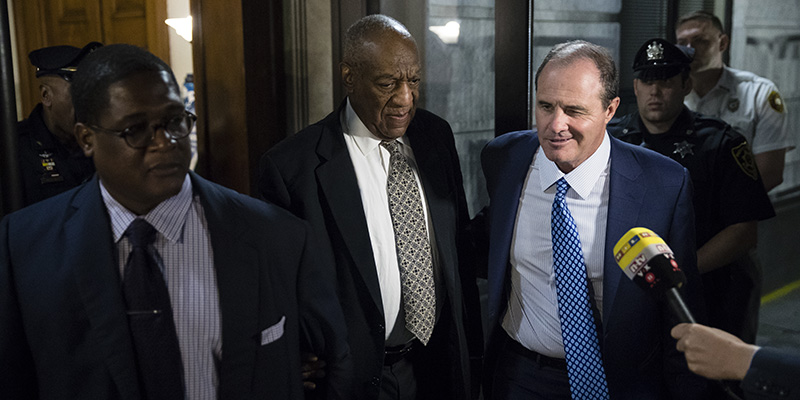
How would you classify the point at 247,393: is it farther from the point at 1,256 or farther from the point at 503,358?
the point at 503,358

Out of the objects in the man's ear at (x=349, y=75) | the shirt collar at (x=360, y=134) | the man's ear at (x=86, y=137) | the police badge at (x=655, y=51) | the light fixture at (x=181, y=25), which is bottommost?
the shirt collar at (x=360, y=134)

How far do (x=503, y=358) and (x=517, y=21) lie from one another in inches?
50.9

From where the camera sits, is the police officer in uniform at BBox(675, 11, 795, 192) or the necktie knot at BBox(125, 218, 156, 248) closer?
the necktie knot at BBox(125, 218, 156, 248)

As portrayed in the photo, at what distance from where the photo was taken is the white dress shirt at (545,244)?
75.1 inches

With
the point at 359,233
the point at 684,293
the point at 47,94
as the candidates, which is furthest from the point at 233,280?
the point at 47,94

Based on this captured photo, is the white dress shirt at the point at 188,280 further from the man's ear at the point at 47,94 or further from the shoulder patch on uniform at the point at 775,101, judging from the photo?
the man's ear at the point at 47,94

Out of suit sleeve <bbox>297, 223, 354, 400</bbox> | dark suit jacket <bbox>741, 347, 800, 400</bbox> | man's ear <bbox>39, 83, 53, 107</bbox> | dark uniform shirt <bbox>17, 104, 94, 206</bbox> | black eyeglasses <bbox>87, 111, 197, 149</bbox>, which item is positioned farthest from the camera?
man's ear <bbox>39, 83, 53, 107</bbox>

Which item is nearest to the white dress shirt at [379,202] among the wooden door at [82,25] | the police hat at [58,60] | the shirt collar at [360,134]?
the shirt collar at [360,134]

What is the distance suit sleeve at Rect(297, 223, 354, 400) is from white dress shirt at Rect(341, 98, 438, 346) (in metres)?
0.38

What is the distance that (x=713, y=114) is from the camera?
7.29 feet

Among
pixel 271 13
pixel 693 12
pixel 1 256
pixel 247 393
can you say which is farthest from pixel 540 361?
pixel 271 13

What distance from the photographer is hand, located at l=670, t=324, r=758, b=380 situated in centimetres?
132

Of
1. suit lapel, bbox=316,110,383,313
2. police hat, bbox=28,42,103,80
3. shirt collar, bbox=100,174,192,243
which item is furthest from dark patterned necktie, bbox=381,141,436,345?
police hat, bbox=28,42,103,80

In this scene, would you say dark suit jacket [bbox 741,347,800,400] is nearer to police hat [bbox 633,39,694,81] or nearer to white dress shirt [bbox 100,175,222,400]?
white dress shirt [bbox 100,175,222,400]
